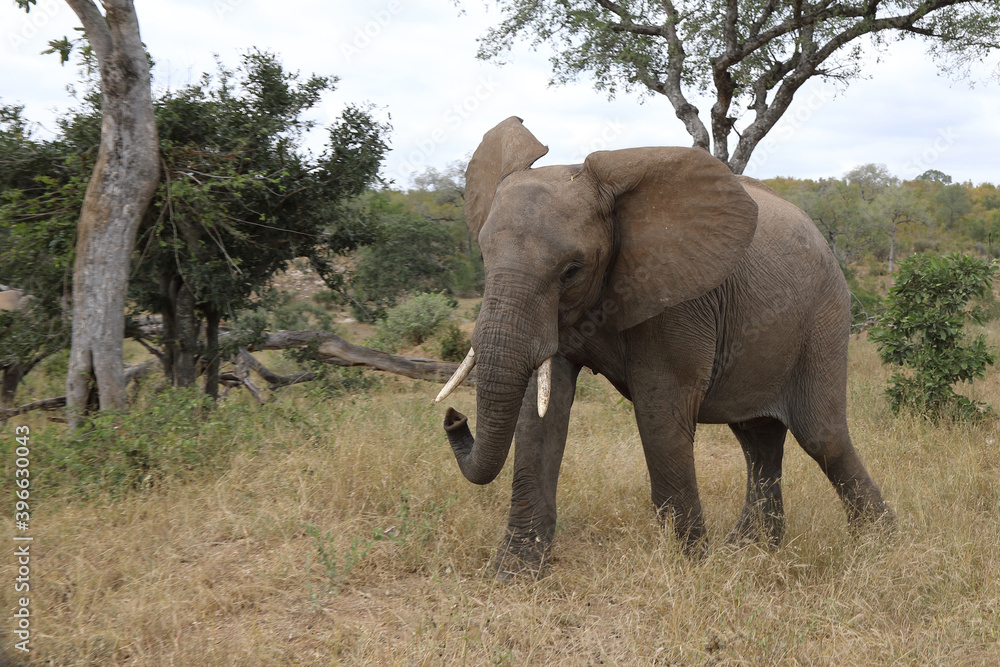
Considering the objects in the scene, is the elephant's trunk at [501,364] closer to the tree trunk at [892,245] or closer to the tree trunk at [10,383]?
the tree trunk at [10,383]

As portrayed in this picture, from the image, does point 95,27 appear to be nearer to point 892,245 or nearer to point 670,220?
point 670,220

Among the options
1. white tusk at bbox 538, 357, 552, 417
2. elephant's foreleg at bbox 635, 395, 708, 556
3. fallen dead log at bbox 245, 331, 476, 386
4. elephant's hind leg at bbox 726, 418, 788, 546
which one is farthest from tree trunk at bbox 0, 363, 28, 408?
elephant's hind leg at bbox 726, 418, 788, 546

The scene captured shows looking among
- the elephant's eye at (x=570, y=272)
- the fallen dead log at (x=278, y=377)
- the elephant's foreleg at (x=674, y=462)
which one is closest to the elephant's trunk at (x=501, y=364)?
the elephant's eye at (x=570, y=272)

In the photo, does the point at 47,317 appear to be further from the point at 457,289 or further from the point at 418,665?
the point at 457,289

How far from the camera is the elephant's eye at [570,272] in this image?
3.42m

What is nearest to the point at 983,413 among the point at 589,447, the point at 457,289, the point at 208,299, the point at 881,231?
the point at 589,447

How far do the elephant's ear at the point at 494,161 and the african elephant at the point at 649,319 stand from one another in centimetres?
1

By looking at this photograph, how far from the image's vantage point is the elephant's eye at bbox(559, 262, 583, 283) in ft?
11.2

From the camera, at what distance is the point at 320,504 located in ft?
15.8

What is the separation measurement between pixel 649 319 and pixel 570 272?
58 centimetres

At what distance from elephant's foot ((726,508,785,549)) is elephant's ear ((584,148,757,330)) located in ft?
5.66

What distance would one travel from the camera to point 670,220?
368 centimetres

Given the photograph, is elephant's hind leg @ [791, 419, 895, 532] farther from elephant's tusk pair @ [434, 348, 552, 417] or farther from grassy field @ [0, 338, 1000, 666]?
elephant's tusk pair @ [434, 348, 552, 417]

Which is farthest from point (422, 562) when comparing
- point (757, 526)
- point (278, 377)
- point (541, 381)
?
point (278, 377)
